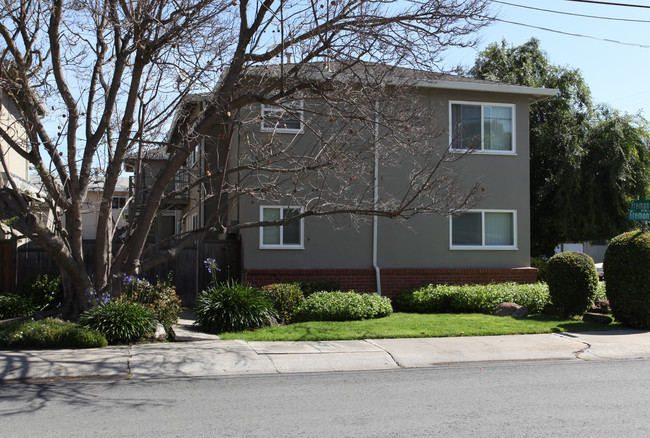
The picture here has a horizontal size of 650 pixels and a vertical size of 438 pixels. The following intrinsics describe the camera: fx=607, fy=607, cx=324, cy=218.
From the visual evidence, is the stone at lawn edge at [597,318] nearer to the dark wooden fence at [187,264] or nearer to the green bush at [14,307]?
the dark wooden fence at [187,264]

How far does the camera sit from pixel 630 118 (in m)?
23.8

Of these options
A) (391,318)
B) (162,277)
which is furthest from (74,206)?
(391,318)

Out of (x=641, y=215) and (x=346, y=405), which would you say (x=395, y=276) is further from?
(x=346, y=405)

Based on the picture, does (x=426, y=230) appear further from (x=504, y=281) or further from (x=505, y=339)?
(x=505, y=339)

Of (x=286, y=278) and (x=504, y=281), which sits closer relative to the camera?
(x=286, y=278)

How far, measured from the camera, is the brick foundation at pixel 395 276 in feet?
50.3

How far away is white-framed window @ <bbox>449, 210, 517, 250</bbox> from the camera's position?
55.9 ft

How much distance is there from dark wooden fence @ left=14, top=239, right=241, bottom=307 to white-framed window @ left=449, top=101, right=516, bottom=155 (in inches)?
266

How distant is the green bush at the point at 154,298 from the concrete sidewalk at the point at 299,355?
3.76 ft

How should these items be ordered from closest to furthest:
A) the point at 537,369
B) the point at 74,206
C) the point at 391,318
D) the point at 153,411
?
the point at 153,411, the point at 537,369, the point at 74,206, the point at 391,318

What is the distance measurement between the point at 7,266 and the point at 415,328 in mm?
9580

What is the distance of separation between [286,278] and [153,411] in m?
8.78

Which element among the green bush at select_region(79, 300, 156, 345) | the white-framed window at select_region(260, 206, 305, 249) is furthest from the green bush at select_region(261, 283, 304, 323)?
the green bush at select_region(79, 300, 156, 345)

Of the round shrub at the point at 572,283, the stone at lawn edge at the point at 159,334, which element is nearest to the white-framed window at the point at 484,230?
the round shrub at the point at 572,283
